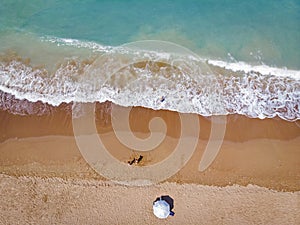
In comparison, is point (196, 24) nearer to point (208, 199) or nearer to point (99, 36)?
point (99, 36)

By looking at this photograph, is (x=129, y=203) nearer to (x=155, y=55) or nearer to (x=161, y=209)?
(x=161, y=209)

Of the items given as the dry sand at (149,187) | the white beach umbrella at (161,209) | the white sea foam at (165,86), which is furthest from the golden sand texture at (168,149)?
the white beach umbrella at (161,209)

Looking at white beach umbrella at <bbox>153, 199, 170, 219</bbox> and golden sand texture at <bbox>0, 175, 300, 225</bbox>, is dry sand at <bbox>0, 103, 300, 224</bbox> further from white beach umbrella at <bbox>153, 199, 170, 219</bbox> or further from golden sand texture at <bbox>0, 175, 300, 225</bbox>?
white beach umbrella at <bbox>153, 199, 170, 219</bbox>

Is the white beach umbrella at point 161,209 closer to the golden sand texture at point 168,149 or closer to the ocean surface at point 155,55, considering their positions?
the golden sand texture at point 168,149

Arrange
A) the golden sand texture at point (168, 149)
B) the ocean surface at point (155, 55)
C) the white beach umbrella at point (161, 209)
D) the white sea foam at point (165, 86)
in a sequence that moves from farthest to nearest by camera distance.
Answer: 1. the ocean surface at point (155, 55)
2. the white sea foam at point (165, 86)
3. the golden sand texture at point (168, 149)
4. the white beach umbrella at point (161, 209)

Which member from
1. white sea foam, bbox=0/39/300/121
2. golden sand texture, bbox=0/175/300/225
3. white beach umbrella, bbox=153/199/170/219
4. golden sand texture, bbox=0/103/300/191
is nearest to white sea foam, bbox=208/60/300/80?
white sea foam, bbox=0/39/300/121
